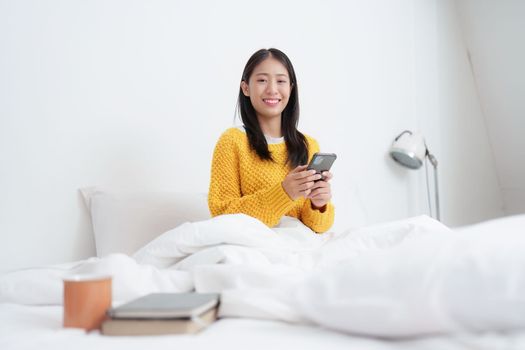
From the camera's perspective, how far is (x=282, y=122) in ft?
7.19

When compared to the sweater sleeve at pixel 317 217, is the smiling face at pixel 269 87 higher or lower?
higher

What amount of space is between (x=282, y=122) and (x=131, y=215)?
0.62m

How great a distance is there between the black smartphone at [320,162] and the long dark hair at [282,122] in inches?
11.0

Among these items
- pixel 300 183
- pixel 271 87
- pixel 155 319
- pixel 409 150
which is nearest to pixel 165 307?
pixel 155 319

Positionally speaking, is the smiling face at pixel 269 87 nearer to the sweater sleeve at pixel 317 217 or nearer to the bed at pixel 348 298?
the sweater sleeve at pixel 317 217

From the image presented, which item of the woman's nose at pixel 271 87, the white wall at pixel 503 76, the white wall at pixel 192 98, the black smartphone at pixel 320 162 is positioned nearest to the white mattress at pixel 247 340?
the black smartphone at pixel 320 162

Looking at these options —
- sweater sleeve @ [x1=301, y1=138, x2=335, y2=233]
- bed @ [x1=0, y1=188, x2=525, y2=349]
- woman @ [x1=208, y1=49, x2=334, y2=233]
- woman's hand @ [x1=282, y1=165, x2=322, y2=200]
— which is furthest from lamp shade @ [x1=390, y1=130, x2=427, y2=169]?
bed @ [x1=0, y1=188, x2=525, y2=349]

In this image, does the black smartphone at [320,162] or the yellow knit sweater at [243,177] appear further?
the yellow knit sweater at [243,177]

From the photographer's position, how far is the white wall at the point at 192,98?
1.97 m

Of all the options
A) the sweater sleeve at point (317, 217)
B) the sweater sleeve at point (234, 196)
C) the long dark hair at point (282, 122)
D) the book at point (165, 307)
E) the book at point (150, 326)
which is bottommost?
the sweater sleeve at point (317, 217)

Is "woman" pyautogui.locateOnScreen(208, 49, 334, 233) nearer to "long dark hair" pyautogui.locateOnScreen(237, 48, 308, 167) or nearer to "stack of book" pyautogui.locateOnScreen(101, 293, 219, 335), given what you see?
"long dark hair" pyautogui.locateOnScreen(237, 48, 308, 167)

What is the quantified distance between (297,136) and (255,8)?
0.73m

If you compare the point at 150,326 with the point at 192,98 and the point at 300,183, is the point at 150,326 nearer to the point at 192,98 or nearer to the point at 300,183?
the point at 300,183

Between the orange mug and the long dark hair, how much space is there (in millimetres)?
1175
